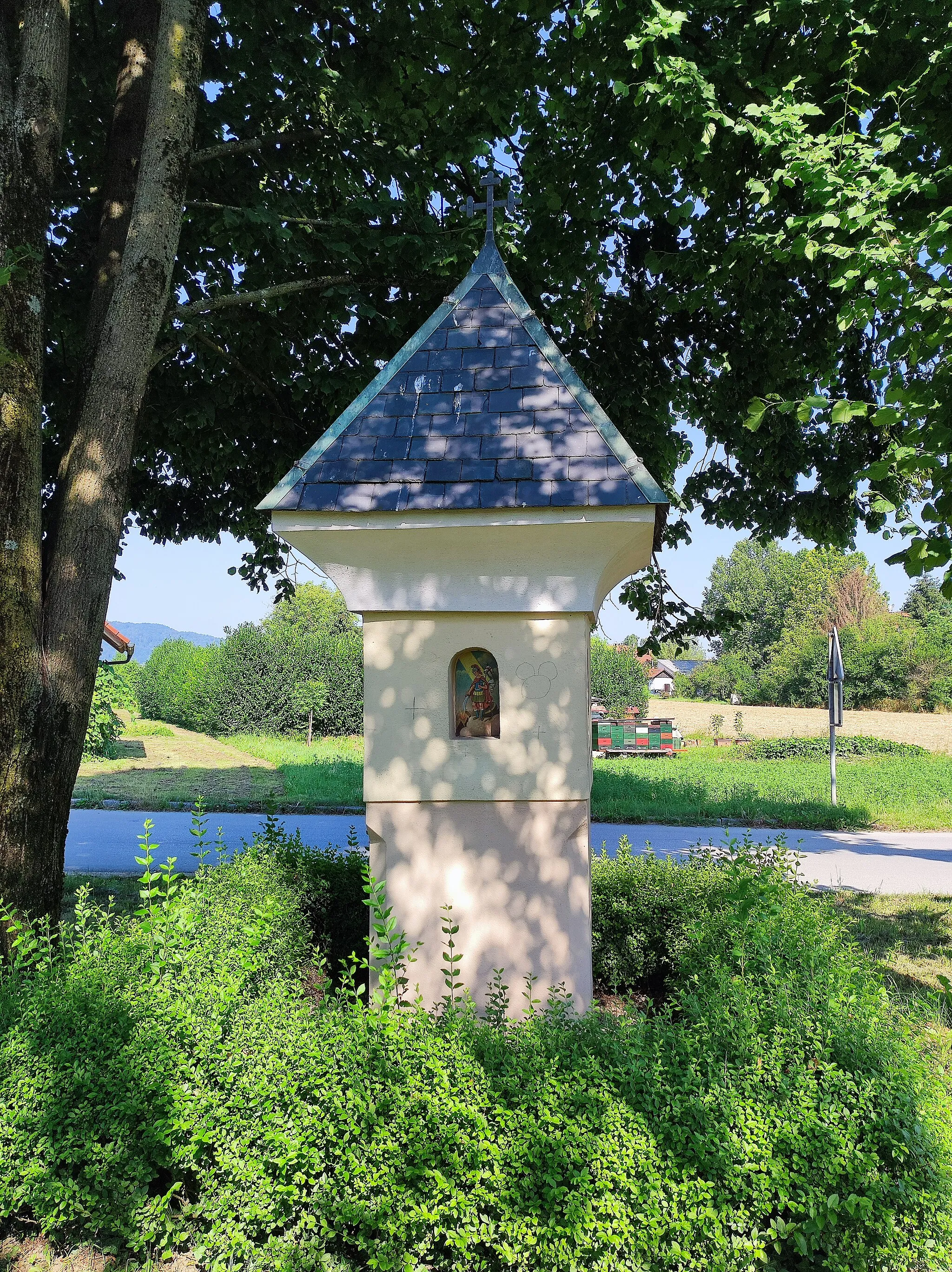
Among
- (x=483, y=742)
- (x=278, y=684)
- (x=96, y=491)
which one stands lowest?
(x=483, y=742)

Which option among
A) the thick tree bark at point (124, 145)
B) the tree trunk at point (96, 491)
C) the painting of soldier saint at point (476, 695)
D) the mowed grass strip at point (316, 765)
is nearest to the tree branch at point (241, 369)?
the thick tree bark at point (124, 145)

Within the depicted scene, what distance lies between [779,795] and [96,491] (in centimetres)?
1405

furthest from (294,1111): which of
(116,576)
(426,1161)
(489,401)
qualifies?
(116,576)

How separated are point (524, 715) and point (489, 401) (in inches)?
59.1

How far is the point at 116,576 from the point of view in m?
7.21

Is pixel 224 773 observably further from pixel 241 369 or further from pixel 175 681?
pixel 175 681

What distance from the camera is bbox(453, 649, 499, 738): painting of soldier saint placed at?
4.00m

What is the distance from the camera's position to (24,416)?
4215 millimetres

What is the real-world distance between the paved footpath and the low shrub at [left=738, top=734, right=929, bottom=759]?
1192cm

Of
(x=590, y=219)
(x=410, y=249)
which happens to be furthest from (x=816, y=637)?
(x=410, y=249)

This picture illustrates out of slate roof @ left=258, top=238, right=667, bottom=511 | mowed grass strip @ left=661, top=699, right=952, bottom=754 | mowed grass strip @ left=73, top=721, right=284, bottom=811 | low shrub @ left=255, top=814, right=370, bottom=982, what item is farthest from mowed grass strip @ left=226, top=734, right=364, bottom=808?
mowed grass strip @ left=661, top=699, right=952, bottom=754

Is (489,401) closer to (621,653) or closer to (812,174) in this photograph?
(812,174)

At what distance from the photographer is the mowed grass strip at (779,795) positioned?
13383 mm

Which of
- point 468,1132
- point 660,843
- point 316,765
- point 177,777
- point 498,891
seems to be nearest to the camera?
point 468,1132
